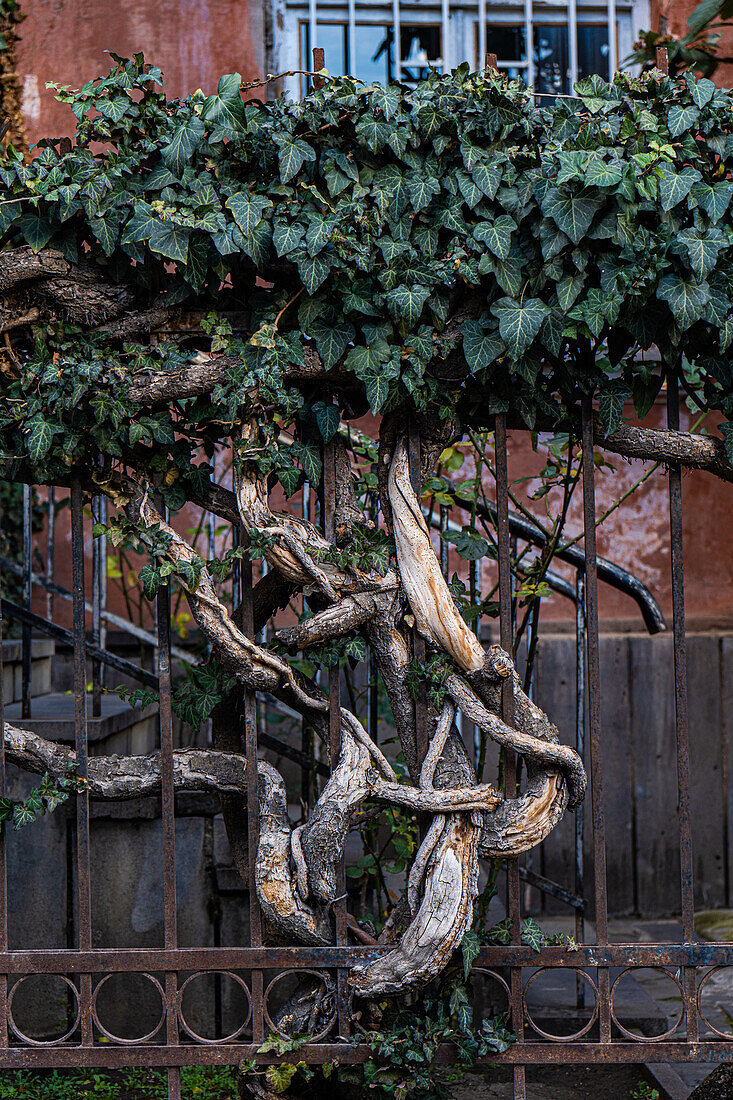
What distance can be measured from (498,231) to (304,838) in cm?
155

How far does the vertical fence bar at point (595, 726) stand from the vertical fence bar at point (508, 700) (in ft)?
0.66

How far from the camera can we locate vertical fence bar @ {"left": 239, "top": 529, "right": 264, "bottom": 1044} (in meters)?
2.26

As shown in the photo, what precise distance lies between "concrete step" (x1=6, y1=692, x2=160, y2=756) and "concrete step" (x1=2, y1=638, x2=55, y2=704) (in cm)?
7

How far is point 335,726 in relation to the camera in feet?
7.58

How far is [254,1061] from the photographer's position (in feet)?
7.39

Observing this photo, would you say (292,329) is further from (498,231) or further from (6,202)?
(6,202)

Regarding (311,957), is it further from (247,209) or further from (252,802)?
(247,209)

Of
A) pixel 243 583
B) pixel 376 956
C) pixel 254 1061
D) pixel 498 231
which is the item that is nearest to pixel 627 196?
pixel 498 231

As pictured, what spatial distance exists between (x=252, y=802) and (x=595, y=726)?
0.90m

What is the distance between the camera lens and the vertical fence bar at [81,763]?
89.8 inches

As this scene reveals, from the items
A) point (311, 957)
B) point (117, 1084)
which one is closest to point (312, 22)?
point (311, 957)

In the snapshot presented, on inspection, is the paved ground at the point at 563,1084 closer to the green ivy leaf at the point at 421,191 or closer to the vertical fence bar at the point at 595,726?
the vertical fence bar at the point at 595,726

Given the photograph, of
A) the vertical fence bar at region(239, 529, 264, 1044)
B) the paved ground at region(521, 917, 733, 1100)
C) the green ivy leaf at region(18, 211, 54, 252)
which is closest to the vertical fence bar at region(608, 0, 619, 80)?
the green ivy leaf at region(18, 211, 54, 252)

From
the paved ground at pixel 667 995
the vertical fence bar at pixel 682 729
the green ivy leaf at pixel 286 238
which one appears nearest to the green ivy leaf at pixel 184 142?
the green ivy leaf at pixel 286 238
